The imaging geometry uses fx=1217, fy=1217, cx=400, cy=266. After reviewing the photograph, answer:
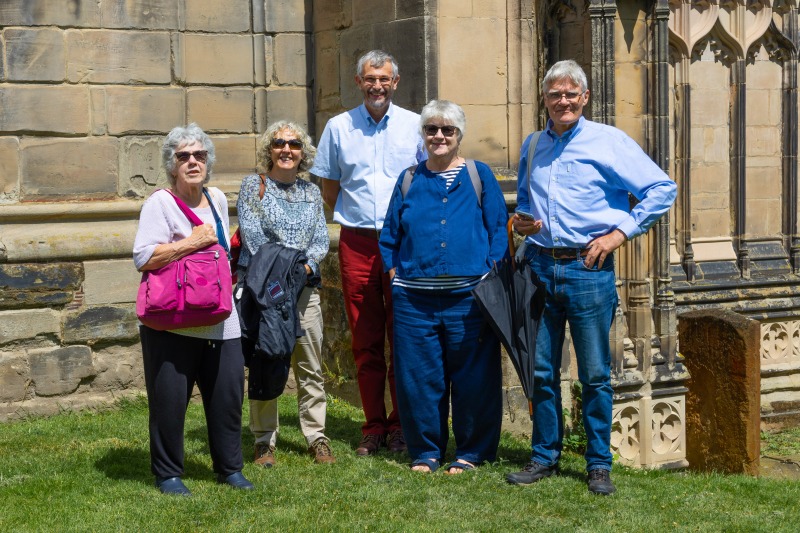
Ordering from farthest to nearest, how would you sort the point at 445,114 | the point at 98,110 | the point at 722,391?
the point at 722,391, the point at 98,110, the point at 445,114

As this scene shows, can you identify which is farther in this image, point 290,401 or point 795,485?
point 290,401

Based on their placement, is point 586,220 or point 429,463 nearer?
point 586,220

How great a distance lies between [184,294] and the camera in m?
5.22

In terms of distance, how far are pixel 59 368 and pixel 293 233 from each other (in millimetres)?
2322

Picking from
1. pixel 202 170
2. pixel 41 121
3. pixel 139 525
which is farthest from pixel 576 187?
pixel 41 121

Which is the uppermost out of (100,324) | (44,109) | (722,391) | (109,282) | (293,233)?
(44,109)

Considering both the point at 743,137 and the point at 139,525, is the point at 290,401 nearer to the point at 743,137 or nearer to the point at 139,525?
the point at 139,525

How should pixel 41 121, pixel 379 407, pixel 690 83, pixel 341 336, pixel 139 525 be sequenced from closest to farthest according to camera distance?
pixel 139 525, pixel 379 407, pixel 41 121, pixel 341 336, pixel 690 83

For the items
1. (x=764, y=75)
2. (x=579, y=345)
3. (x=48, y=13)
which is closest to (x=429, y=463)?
(x=579, y=345)

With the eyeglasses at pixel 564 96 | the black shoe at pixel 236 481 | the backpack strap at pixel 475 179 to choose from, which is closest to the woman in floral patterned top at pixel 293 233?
the black shoe at pixel 236 481

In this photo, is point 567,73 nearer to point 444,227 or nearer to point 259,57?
point 444,227

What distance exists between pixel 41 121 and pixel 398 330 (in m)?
2.93

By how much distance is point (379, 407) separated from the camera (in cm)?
657

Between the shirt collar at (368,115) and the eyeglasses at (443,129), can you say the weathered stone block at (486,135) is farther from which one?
the eyeglasses at (443,129)
